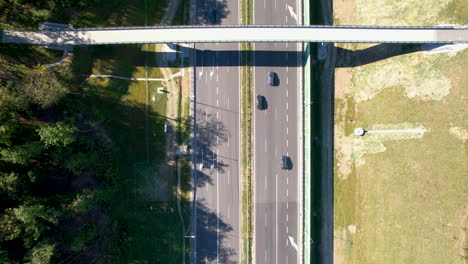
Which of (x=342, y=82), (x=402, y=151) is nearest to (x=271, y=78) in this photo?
(x=342, y=82)

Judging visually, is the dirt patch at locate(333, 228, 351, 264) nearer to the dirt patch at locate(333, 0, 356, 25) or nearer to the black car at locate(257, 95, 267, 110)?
the black car at locate(257, 95, 267, 110)

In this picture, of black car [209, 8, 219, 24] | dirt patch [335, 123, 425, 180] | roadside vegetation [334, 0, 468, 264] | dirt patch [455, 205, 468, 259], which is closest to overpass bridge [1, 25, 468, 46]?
roadside vegetation [334, 0, 468, 264]

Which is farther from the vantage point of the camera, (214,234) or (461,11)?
(214,234)

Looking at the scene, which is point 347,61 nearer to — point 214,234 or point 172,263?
point 214,234

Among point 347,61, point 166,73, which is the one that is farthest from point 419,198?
point 166,73

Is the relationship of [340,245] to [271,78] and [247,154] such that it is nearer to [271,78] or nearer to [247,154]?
[247,154]

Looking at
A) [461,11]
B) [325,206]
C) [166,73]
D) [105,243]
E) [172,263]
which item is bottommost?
[172,263]
